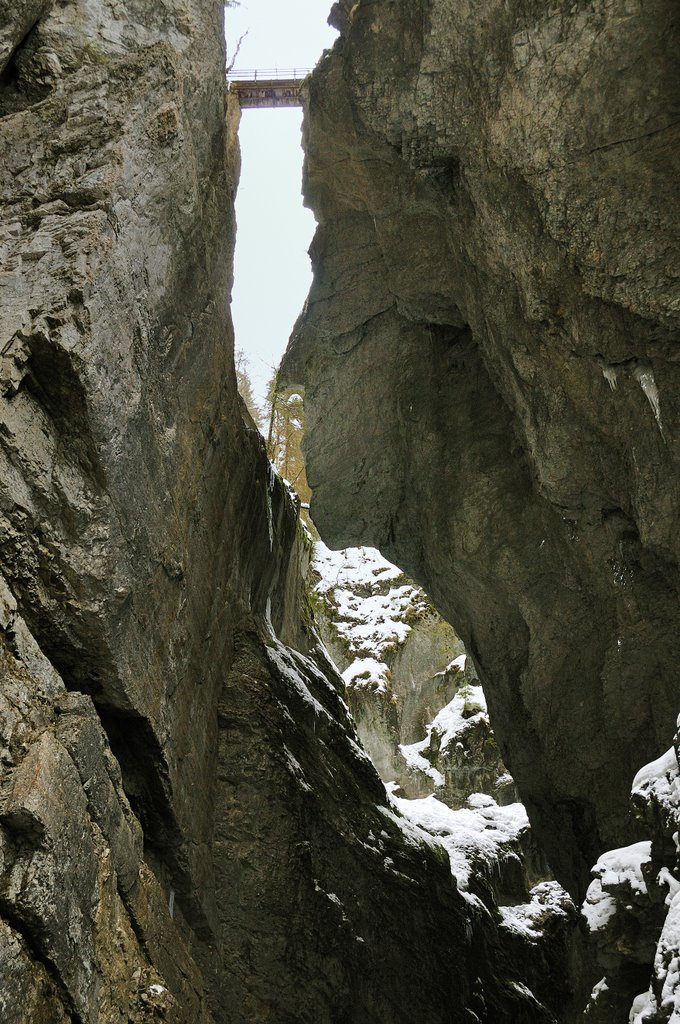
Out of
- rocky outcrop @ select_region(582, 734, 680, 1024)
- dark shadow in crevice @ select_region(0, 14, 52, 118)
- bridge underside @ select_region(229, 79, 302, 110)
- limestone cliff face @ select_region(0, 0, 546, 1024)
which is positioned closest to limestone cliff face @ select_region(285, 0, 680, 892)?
limestone cliff face @ select_region(0, 0, 546, 1024)

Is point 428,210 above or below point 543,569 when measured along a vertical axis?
above

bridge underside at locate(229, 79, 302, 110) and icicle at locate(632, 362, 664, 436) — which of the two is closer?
icicle at locate(632, 362, 664, 436)

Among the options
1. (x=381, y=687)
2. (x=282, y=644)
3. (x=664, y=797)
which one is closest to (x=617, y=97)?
(x=664, y=797)

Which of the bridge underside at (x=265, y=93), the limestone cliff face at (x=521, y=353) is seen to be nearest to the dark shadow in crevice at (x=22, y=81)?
the limestone cliff face at (x=521, y=353)

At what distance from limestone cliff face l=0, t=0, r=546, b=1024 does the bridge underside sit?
5414mm

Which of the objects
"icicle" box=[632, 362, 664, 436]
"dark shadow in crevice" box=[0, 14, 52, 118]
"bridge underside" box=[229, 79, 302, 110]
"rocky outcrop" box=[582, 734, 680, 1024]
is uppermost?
"bridge underside" box=[229, 79, 302, 110]

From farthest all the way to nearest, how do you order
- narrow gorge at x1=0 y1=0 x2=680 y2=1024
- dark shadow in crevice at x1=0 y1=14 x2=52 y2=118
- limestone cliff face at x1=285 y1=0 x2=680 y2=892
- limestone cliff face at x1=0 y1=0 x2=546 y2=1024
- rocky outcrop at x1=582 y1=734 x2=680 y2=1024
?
limestone cliff face at x1=285 y1=0 x2=680 y2=892 → dark shadow in crevice at x1=0 y1=14 x2=52 y2=118 → narrow gorge at x1=0 y1=0 x2=680 y2=1024 → rocky outcrop at x1=582 y1=734 x2=680 y2=1024 → limestone cliff face at x1=0 y1=0 x2=546 y2=1024

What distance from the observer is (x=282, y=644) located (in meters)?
12.5

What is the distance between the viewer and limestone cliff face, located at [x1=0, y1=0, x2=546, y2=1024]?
6.13 metres

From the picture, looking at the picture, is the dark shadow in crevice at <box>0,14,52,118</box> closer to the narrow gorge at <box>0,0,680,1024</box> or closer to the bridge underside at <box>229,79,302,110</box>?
the narrow gorge at <box>0,0,680,1024</box>

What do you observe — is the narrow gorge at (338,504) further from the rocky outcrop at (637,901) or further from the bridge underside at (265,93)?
the bridge underside at (265,93)

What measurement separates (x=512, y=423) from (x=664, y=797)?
6574 millimetres

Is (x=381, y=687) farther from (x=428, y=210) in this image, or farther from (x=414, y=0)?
(x=414, y=0)

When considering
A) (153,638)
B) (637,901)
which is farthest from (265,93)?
(637,901)
